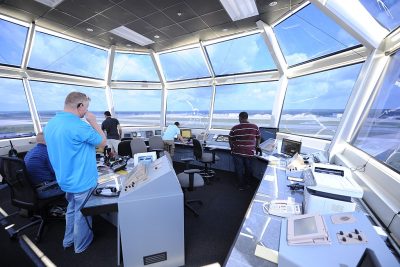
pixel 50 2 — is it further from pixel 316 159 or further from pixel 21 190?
Result: pixel 316 159

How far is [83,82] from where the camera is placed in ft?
16.9

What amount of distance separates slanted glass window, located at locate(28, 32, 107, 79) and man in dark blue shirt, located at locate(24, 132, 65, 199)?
3.17 m

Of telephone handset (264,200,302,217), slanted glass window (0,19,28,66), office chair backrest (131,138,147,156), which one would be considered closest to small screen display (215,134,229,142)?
office chair backrest (131,138,147,156)

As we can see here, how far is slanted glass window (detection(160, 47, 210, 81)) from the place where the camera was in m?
5.23

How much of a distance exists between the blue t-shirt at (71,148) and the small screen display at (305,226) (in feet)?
5.70

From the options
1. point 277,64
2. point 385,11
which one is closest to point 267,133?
point 277,64

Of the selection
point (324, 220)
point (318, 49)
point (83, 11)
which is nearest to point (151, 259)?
point (324, 220)

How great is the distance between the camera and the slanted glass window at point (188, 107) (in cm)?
566

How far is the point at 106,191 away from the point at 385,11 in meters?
3.52

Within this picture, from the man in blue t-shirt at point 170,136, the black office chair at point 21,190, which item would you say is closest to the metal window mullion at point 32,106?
the black office chair at point 21,190

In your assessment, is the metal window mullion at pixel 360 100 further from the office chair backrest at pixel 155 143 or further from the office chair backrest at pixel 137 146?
the office chair backrest at pixel 155 143

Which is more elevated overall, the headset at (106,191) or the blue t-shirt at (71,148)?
the blue t-shirt at (71,148)

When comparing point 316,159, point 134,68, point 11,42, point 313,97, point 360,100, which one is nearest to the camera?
point 360,100

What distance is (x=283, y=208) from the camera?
146cm
